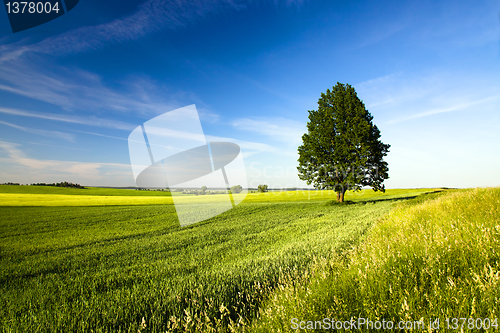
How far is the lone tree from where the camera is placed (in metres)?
27.5

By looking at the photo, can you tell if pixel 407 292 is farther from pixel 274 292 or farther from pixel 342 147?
pixel 342 147

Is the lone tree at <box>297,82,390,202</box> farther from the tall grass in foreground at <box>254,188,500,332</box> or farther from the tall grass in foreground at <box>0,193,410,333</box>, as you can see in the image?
the tall grass in foreground at <box>254,188,500,332</box>

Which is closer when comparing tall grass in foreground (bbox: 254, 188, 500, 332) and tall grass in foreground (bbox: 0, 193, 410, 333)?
tall grass in foreground (bbox: 254, 188, 500, 332)

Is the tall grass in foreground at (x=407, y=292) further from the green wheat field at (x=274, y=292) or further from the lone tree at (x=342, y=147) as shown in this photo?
the lone tree at (x=342, y=147)

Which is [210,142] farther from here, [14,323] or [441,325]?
[441,325]

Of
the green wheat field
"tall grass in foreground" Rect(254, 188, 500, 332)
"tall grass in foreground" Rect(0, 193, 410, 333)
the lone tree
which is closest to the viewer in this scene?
"tall grass in foreground" Rect(254, 188, 500, 332)

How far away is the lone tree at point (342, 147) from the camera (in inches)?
1082

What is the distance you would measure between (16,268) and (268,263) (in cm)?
963

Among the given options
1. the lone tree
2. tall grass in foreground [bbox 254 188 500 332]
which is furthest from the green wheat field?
the lone tree

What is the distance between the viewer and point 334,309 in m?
2.58

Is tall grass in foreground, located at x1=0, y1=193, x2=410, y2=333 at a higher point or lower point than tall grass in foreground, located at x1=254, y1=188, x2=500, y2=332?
lower

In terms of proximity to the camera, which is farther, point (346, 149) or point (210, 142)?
point (346, 149)

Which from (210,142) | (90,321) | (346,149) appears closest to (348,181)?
(346,149)

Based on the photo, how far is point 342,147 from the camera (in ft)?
92.2
